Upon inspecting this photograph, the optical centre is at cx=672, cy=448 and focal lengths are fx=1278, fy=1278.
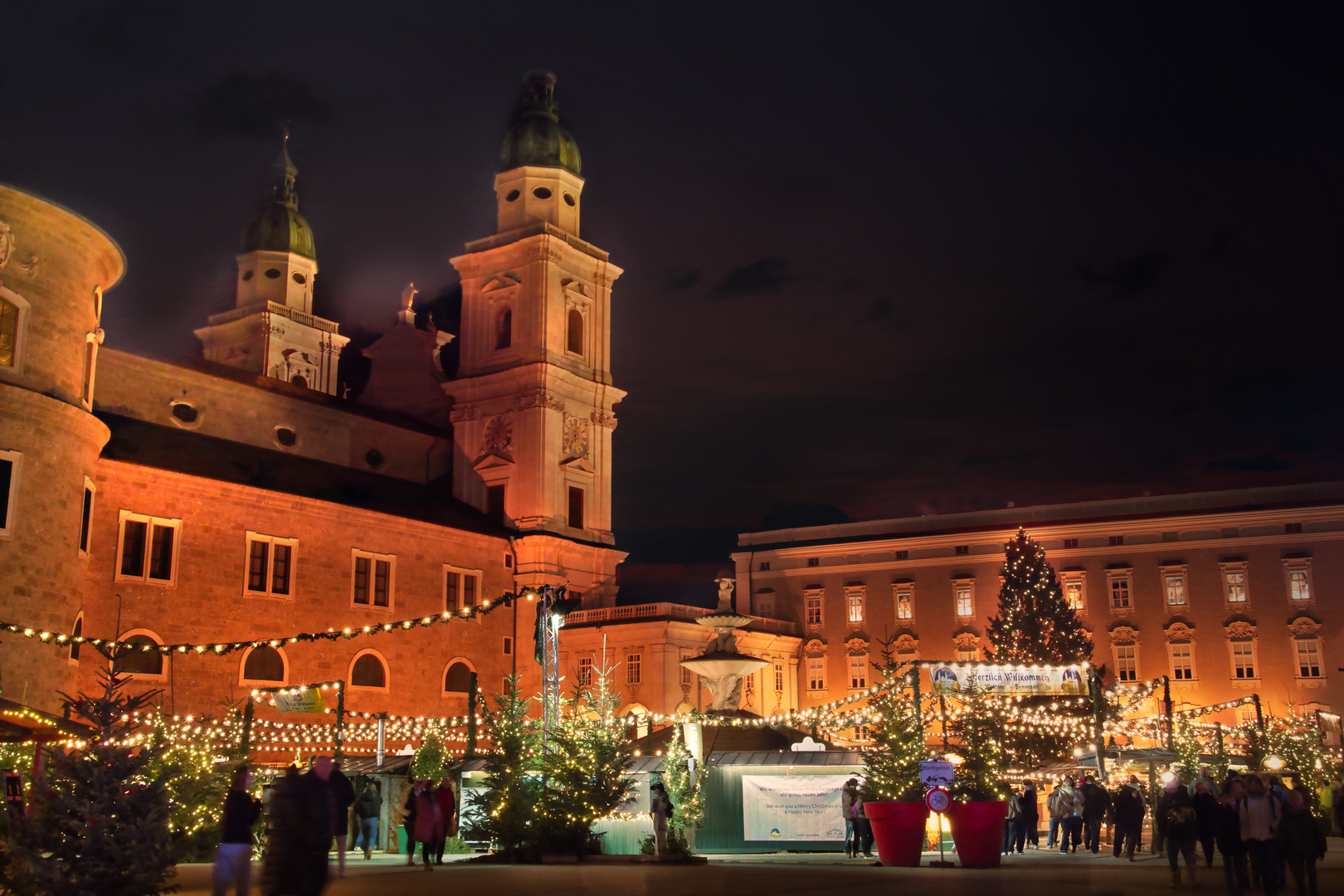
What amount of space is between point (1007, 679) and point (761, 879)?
376 inches

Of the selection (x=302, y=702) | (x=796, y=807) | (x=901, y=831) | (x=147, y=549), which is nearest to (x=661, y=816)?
(x=901, y=831)

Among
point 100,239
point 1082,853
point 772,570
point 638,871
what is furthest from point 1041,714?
point 772,570

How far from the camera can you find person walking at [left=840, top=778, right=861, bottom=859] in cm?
2311

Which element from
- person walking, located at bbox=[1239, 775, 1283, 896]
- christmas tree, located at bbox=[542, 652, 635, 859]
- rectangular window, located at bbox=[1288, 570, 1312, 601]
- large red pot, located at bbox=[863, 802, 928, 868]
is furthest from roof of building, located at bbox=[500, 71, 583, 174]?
person walking, located at bbox=[1239, 775, 1283, 896]

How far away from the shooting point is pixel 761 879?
635 inches

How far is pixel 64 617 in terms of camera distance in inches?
1195

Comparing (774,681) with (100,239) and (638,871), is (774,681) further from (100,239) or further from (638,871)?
(638,871)

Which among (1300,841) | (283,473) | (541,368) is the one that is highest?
(541,368)

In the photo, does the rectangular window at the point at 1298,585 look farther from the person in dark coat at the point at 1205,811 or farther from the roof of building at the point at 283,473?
the person in dark coat at the point at 1205,811

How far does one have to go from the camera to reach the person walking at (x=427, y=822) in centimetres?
1942

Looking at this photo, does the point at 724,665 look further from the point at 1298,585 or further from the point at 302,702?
the point at 1298,585

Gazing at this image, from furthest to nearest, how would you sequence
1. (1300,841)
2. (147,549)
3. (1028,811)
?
1. (147,549)
2. (1028,811)
3. (1300,841)

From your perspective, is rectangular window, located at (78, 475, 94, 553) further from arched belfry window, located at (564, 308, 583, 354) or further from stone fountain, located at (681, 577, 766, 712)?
arched belfry window, located at (564, 308, 583, 354)

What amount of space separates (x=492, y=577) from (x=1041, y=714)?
2435cm
